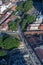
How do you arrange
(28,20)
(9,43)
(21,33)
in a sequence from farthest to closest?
(28,20) < (21,33) < (9,43)

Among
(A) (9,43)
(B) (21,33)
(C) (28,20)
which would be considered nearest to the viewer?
(A) (9,43)

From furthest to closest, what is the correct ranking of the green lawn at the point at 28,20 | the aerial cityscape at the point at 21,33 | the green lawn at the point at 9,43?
1. the green lawn at the point at 28,20
2. the green lawn at the point at 9,43
3. the aerial cityscape at the point at 21,33

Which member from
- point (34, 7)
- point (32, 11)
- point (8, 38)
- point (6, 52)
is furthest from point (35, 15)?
point (6, 52)

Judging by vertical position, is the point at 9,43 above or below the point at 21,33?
above

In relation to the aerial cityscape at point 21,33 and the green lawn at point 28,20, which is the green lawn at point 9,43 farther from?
the green lawn at point 28,20

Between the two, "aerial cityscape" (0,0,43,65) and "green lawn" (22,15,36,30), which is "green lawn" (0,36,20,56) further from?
"green lawn" (22,15,36,30)

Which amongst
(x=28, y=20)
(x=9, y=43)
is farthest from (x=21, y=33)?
(x=9, y=43)

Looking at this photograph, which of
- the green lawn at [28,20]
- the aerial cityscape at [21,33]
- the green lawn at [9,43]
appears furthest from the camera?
the green lawn at [28,20]

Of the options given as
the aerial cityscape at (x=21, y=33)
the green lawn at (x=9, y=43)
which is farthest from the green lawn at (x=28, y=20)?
the green lawn at (x=9, y=43)

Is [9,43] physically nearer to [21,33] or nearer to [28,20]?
[21,33]
